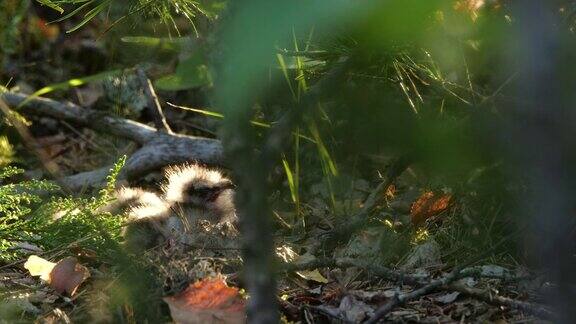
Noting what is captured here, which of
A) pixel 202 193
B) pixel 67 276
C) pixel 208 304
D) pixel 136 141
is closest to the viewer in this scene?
pixel 208 304

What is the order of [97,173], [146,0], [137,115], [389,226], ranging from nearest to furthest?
[146,0]
[389,226]
[97,173]
[137,115]

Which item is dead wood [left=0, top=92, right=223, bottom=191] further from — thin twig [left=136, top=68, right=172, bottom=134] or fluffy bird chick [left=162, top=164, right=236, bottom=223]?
fluffy bird chick [left=162, top=164, right=236, bottom=223]

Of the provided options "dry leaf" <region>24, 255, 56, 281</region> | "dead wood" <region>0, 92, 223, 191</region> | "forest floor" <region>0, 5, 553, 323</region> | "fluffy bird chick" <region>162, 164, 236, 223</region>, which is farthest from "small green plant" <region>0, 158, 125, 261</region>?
"dead wood" <region>0, 92, 223, 191</region>

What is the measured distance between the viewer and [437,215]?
3.13 meters

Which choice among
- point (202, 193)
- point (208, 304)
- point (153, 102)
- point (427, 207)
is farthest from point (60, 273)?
point (153, 102)

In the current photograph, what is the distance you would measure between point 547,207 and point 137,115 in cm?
430

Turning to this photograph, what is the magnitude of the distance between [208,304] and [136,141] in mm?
2387

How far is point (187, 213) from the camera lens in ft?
10.9

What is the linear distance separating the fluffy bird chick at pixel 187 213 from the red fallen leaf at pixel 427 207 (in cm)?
71

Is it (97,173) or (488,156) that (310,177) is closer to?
(97,173)

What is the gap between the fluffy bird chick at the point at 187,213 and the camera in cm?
287

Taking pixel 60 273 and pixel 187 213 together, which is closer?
pixel 60 273

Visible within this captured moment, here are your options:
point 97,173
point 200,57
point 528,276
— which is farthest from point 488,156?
point 97,173

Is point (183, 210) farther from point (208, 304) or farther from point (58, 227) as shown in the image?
point (208, 304)
